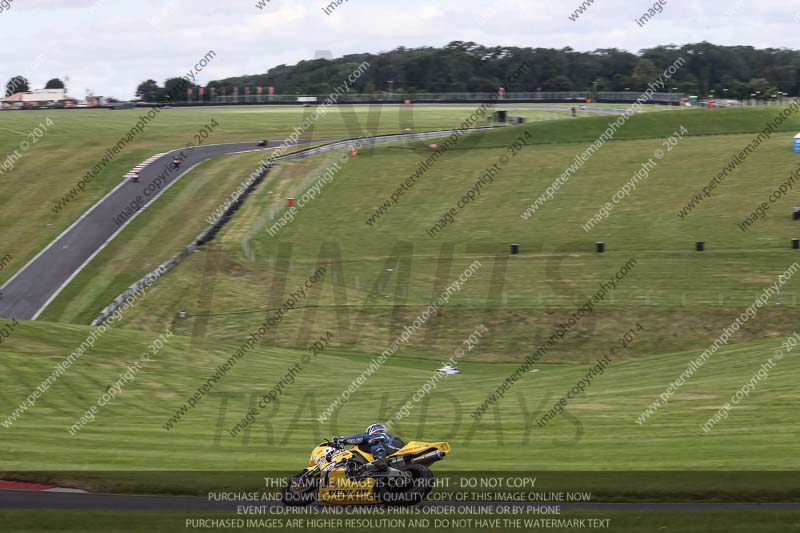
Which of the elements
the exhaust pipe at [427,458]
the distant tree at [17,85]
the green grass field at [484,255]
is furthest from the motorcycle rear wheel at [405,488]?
the distant tree at [17,85]

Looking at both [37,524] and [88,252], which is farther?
[88,252]

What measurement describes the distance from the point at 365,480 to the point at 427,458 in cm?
120

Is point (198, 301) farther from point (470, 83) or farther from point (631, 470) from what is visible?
point (470, 83)

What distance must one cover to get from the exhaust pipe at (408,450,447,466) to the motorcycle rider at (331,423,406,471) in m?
0.37

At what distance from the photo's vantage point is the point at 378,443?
1709 cm

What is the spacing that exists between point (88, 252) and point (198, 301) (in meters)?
10.4

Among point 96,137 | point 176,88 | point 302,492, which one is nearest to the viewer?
point 302,492

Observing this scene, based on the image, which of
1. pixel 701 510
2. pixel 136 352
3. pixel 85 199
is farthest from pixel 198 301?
pixel 701 510

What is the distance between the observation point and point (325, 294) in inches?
1558

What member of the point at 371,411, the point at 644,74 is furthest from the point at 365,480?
the point at 644,74

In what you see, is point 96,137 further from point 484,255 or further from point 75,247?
point 484,255

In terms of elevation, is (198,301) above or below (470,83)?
below

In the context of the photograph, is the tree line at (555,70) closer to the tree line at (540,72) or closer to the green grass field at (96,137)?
the tree line at (540,72)

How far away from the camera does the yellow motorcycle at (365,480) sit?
16734 millimetres
